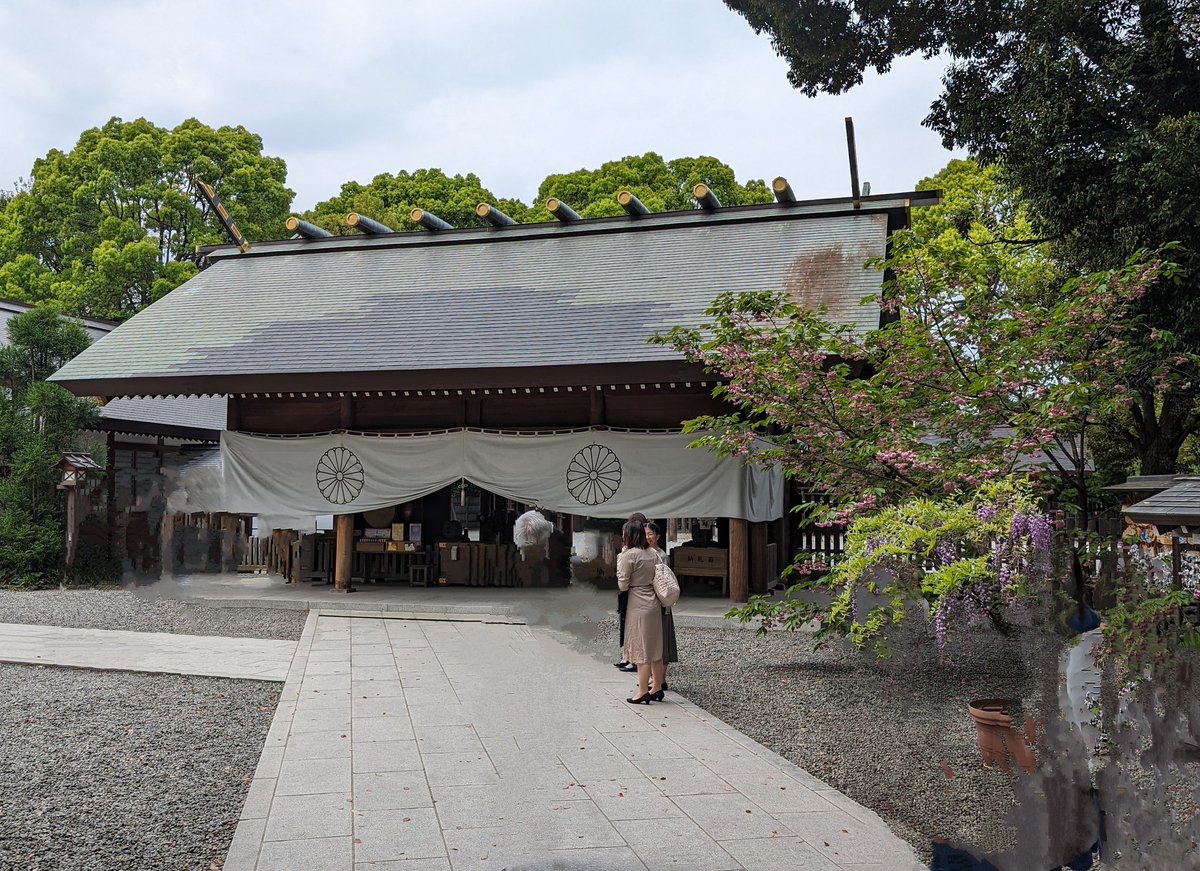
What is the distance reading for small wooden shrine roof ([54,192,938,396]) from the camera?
1262cm

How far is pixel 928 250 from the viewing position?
7.84 metres

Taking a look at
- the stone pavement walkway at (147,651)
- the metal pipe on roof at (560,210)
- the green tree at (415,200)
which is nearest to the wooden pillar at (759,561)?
the stone pavement walkway at (147,651)

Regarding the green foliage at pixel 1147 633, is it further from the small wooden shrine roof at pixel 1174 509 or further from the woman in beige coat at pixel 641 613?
the woman in beige coat at pixel 641 613

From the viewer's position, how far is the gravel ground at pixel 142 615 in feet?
35.7

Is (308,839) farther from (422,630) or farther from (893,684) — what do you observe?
(422,630)

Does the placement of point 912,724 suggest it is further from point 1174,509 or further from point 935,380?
point 935,380

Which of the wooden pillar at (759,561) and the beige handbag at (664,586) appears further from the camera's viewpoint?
the wooden pillar at (759,561)

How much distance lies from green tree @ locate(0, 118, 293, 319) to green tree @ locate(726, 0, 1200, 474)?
2128cm

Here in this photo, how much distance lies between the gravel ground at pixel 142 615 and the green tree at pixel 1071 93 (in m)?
9.31

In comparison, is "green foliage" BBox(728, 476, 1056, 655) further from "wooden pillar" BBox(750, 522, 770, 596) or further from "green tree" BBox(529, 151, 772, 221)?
"green tree" BBox(529, 151, 772, 221)

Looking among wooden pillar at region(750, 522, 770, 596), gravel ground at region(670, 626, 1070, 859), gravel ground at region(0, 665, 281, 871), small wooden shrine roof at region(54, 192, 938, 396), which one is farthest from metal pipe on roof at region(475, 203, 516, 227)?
gravel ground at region(0, 665, 281, 871)

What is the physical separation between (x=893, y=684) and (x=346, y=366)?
26.8 ft

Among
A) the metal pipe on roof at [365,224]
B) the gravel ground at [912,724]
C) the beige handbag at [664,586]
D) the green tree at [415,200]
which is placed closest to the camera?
the gravel ground at [912,724]

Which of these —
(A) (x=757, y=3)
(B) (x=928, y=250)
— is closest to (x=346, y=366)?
(A) (x=757, y=3)
